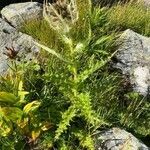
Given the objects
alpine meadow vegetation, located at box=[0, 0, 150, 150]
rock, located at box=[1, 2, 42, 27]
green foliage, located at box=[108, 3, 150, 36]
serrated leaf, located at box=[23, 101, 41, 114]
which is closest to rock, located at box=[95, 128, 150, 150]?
alpine meadow vegetation, located at box=[0, 0, 150, 150]

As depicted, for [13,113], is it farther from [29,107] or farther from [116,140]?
[116,140]

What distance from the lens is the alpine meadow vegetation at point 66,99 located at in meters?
4.73

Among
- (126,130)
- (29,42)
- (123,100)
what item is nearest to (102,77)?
(123,100)

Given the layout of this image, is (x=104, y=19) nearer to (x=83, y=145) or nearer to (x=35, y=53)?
(x=35, y=53)

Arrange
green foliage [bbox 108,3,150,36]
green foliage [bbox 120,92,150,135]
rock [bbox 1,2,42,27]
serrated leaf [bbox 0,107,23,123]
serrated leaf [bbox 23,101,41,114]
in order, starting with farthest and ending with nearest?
rock [bbox 1,2,42,27] → green foliage [bbox 108,3,150,36] → green foliage [bbox 120,92,150,135] → serrated leaf [bbox 23,101,41,114] → serrated leaf [bbox 0,107,23,123]

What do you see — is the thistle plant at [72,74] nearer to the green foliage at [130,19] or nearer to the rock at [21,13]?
the green foliage at [130,19]

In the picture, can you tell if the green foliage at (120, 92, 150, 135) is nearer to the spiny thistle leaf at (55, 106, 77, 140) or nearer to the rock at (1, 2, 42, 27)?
the spiny thistle leaf at (55, 106, 77, 140)

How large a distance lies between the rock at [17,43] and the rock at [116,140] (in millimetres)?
1547

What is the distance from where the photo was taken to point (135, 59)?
607 centimetres

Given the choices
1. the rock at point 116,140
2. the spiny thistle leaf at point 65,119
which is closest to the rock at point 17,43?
the spiny thistle leaf at point 65,119

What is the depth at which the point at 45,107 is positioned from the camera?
16.8 feet

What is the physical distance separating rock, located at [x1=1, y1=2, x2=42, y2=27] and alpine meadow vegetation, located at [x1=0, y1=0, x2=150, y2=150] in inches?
48.1

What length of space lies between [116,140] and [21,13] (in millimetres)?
3138

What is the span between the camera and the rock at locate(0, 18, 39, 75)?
5.94 meters
